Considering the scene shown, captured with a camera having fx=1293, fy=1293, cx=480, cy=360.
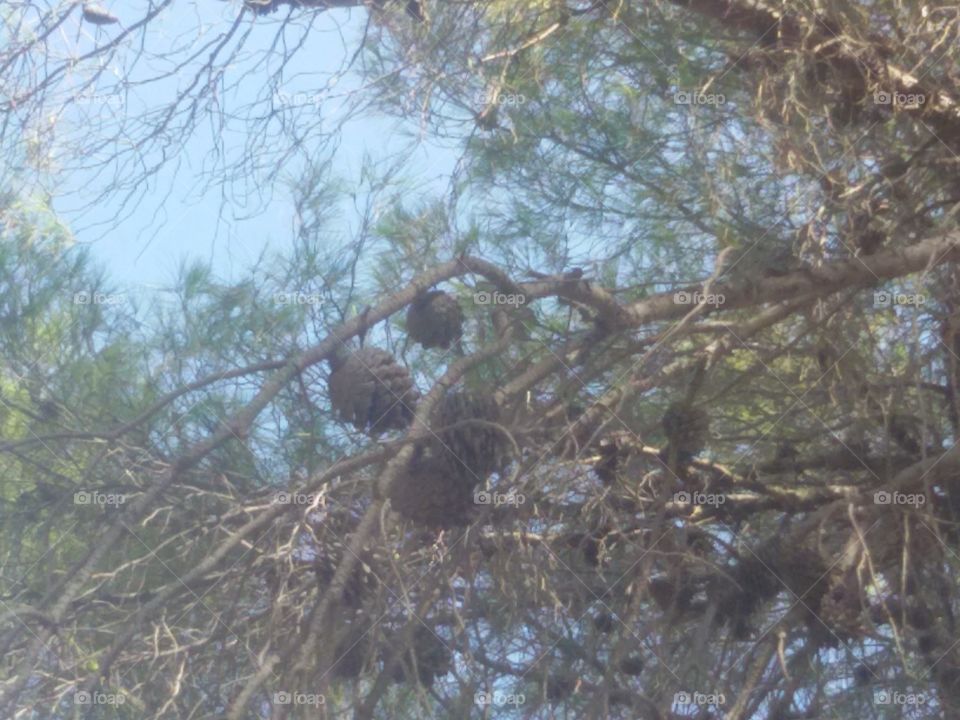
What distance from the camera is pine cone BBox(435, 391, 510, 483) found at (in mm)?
2500

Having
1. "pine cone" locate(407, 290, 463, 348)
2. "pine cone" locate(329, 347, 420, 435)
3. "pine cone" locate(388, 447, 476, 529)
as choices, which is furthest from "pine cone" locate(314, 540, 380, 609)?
"pine cone" locate(407, 290, 463, 348)

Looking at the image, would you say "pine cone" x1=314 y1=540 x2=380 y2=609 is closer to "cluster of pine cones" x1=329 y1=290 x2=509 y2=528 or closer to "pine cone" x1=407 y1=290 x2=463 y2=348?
"cluster of pine cones" x1=329 y1=290 x2=509 y2=528

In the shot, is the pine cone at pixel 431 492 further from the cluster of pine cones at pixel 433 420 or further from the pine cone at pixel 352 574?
the pine cone at pixel 352 574

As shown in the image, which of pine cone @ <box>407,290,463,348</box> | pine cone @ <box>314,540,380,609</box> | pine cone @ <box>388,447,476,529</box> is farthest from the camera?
pine cone @ <box>407,290,463,348</box>

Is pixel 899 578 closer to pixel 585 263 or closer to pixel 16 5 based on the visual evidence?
pixel 585 263

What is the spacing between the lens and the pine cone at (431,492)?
8.20 ft

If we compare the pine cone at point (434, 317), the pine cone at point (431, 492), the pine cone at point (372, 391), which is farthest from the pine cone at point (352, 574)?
the pine cone at point (434, 317)

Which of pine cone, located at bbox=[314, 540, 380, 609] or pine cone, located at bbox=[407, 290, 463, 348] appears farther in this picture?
pine cone, located at bbox=[407, 290, 463, 348]

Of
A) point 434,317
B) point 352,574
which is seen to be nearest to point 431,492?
point 352,574

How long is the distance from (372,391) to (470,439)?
0.97 ft

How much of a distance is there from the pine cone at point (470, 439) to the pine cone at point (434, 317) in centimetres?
24

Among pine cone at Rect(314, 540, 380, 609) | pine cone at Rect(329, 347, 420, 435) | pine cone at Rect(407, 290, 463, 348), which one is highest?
pine cone at Rect(407, 290, 463, 348)

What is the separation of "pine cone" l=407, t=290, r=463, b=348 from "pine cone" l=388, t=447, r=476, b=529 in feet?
1.21

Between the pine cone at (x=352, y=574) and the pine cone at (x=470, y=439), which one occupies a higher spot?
the pine cone at (x=470, y=439)
